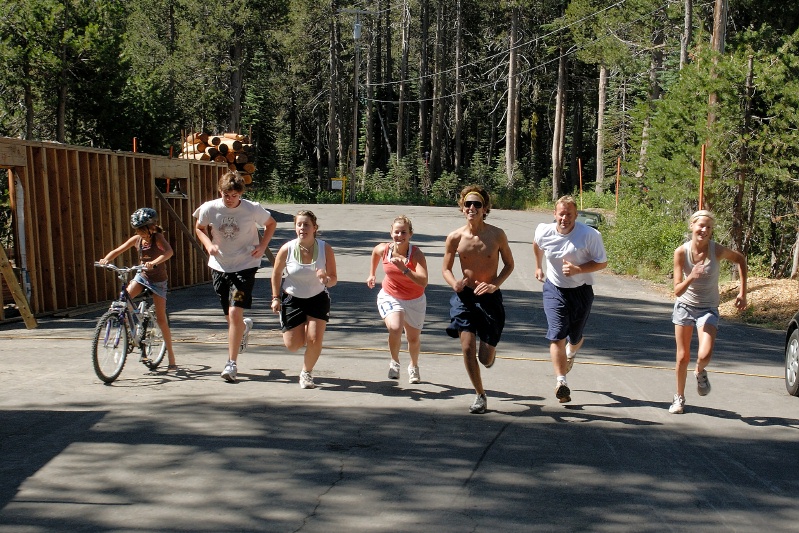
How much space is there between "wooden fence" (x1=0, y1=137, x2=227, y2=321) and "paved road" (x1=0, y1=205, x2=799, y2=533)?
2154 mm

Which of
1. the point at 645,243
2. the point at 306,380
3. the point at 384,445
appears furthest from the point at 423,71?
the point at 384,445

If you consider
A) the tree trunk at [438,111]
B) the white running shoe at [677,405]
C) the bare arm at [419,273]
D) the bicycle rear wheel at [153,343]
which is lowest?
the white running shoe at [677,405]

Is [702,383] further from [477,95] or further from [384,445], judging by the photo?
[477,95]

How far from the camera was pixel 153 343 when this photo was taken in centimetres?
913

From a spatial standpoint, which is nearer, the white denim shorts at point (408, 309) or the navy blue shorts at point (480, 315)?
the navy blue shorts at point (480, 315)

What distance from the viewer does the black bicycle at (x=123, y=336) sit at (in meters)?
8.34

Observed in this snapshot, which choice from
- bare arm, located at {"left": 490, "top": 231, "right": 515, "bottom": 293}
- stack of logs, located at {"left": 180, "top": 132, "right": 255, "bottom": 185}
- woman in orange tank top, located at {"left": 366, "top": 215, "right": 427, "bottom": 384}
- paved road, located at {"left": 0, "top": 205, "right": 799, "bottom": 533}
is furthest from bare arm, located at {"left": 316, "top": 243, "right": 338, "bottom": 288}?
stack of logs, located at {"left": 180, "top": 132, "right": 255, "bottom": 185}

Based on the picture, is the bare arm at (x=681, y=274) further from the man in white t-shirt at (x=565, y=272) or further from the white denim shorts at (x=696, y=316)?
the man in white t-shirt at (x=565, y=272)

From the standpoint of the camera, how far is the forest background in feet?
60.5

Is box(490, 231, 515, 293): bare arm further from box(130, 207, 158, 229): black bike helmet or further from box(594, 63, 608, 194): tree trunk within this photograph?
box(594, 63, 608, 194): tree trunk

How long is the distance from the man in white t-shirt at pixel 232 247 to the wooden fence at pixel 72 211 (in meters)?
5.09

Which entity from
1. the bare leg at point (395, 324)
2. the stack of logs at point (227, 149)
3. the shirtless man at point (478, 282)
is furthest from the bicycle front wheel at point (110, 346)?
the stack of logs at point (227, 149)

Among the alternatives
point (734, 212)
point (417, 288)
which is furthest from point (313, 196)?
point (417, 288)

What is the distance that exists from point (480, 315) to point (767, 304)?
9515 millimetres
